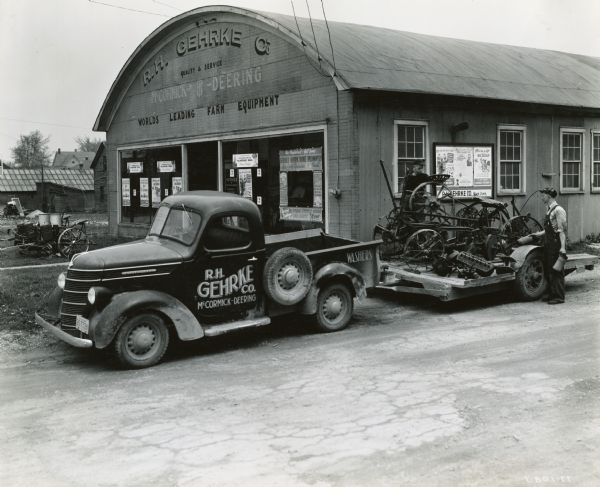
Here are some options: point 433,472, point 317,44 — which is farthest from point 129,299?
point 317,44

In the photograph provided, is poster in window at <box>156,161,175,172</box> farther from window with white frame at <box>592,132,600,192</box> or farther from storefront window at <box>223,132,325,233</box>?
window with white frame at <box>592,132,600,192</box>

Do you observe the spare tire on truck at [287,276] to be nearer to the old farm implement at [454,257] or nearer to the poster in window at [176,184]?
the old farm implement at [454,257]

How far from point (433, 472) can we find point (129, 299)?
4.23 m

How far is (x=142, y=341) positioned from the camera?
7828 millimetres

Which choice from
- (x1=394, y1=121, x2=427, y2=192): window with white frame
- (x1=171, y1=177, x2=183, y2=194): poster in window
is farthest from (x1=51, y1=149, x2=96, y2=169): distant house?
(x1=394, y1=121, x2=427, y2=192): window with white frame

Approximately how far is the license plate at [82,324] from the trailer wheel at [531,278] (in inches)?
281

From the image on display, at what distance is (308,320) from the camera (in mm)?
9562

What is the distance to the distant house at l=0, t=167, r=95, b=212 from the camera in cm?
5797

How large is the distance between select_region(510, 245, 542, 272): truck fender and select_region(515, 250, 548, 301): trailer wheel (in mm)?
54

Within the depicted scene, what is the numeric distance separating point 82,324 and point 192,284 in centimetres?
134

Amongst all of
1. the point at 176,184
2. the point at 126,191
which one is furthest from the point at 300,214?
the point at 126,191

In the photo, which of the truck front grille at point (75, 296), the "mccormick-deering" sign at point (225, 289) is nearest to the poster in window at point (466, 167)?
the "mccormick-deering" sign at point (225, 289)

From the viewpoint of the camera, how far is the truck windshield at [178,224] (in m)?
8.49

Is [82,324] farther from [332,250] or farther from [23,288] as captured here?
[23,288]
